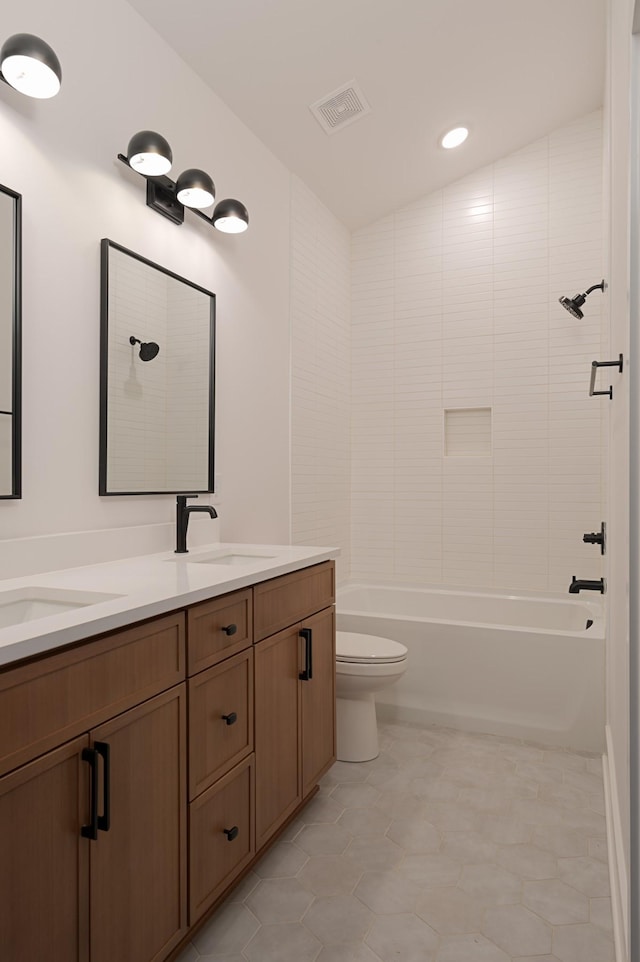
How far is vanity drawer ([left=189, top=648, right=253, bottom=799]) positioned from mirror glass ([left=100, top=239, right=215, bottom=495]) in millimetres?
717

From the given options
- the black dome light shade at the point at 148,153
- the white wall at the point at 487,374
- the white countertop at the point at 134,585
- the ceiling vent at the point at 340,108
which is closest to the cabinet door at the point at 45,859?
the white countertop at the point at 134,585

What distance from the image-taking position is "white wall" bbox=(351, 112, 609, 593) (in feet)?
11.0

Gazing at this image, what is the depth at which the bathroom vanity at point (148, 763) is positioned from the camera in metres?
0.99

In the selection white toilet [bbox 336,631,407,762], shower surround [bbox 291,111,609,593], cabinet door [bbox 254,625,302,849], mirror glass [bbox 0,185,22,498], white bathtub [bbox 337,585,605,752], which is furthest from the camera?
shower surround [bbox 291,111,609,593]

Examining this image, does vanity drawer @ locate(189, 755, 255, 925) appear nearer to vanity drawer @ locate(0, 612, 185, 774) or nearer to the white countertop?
vanity drawer @ locate(0, 612, 185, 774)

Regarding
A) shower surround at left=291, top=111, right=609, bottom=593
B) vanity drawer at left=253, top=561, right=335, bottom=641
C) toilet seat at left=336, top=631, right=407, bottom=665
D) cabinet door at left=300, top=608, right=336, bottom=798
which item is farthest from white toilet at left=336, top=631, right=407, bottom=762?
shower surround at left=291, top=111, right=609, bottom=593

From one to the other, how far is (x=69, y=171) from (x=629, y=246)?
4.92ft

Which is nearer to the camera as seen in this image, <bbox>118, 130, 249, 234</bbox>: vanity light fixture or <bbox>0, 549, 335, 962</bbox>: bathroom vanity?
<bbox>0, 549, 335, 962</bbox>: bathroom vanity

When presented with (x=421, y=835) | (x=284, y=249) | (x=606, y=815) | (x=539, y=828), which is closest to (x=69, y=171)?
(x=284, y=249)

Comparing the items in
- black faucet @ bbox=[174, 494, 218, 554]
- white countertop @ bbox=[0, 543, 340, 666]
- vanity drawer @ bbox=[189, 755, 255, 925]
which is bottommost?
vanity drawer @ bbox=[189, 755, 255, 925]

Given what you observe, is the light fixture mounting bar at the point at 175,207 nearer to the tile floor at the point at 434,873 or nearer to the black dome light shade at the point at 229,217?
the black dome light shade at the point at 229,217

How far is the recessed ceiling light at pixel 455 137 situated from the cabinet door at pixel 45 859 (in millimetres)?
3211

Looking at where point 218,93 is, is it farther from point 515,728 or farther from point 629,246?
point 515,728

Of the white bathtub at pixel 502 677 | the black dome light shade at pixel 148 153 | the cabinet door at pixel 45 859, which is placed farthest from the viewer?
the white bathtub at pixel 502 677
